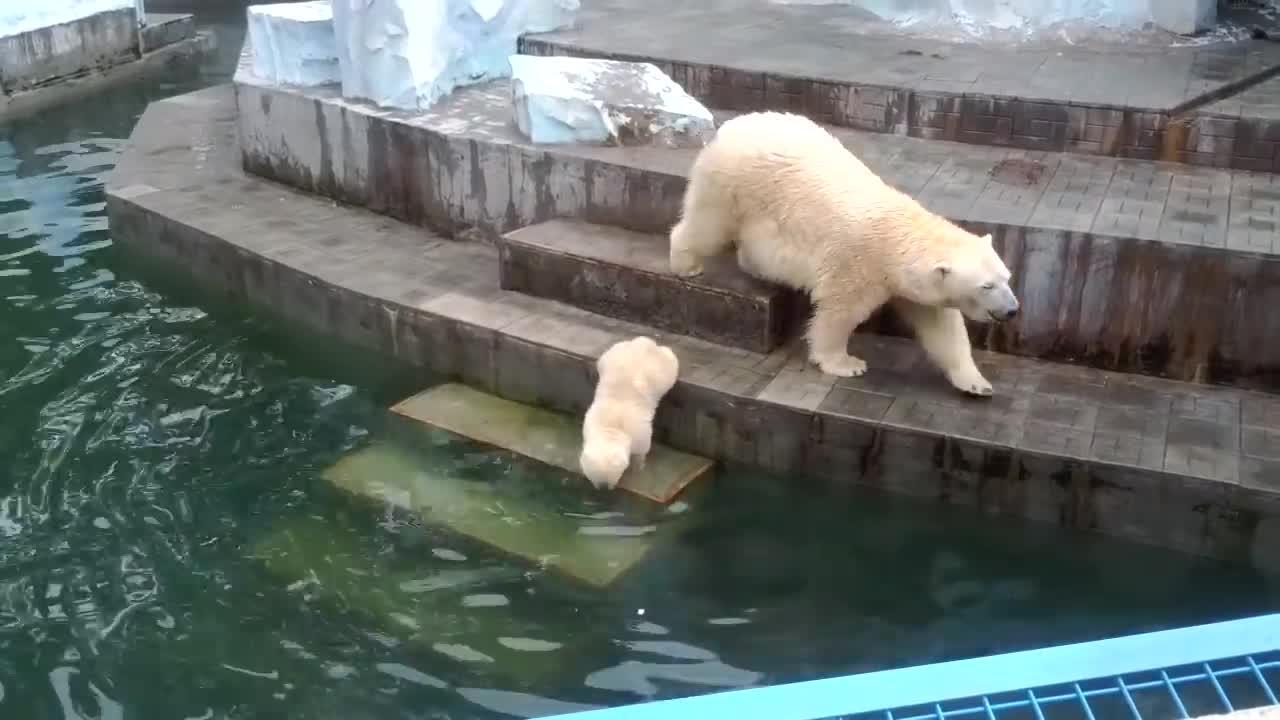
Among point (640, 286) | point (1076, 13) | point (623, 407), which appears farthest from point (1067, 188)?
point (1076, 13)

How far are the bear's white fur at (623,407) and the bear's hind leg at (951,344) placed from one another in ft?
3.69

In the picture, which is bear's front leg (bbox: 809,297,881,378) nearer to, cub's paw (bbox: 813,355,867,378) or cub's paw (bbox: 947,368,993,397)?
cub's paw (bbox: 813,355,867,378)

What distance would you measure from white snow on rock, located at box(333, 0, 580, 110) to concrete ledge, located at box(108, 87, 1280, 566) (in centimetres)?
107

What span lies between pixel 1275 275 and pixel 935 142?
89.3 inches

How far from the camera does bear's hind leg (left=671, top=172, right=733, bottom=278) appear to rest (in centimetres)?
541

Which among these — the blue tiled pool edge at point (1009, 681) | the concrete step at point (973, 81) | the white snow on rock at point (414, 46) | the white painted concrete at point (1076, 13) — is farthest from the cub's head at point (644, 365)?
the white painted concrete at point (1076, 13)

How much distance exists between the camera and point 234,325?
22.0ft

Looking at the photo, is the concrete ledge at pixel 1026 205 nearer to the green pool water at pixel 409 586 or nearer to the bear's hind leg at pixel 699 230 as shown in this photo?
the bear's hind leg at pixel 699 230

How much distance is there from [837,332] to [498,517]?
1.72 metres

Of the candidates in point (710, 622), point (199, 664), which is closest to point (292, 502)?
point (199, 664)

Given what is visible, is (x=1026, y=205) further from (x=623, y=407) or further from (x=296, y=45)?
(x=296, y=45)

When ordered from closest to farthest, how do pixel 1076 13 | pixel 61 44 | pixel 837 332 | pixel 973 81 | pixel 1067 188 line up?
pixel 837 332, pixel 1067 188, pixel 973 81, pixel 1076 13, pixel 61 44

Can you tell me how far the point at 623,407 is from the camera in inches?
193

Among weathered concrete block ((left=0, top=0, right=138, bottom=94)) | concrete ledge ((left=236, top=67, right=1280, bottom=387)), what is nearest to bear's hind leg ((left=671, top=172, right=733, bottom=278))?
concrete ledge ((left=236, top=67, right=1280, bottom=387))
